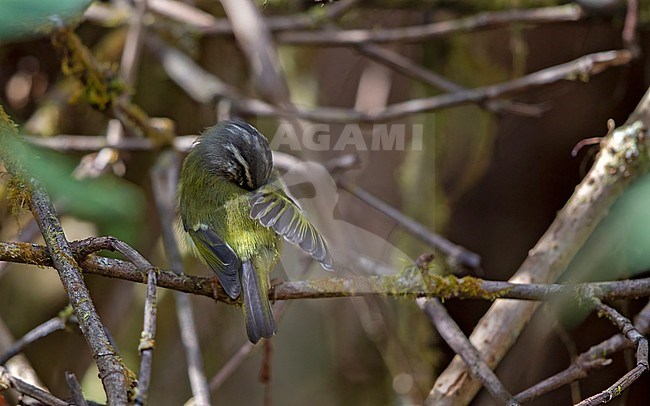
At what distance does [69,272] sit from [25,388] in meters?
0.41

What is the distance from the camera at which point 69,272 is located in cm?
156

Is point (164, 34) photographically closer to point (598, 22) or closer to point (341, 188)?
point (341, 188)

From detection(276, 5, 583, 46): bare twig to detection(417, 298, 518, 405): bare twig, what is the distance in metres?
1.70

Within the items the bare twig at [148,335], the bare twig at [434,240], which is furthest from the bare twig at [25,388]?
the bare twig at [434,240]

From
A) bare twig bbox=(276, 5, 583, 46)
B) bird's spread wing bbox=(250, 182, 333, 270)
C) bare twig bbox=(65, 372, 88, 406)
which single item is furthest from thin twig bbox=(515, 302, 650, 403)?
bare twig bbox=(276, 5, 583, 46)

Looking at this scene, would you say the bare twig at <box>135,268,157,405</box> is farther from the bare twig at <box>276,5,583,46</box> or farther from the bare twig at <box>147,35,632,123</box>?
the bare twig at <box>276,5,583,46</box>

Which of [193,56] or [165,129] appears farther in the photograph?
[193,56]

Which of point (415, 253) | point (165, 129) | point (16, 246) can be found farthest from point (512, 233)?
point (16, 246)

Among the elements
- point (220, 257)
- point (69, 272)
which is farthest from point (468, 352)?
point (69, 272)

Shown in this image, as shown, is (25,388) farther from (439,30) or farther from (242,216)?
(439,30)

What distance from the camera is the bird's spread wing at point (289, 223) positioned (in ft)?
7.06

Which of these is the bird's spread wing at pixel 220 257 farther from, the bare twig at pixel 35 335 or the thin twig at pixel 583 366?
the thin twig at pixel 583 366

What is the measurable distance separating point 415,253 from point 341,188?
21.2 inches

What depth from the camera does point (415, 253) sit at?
3.50 metres
